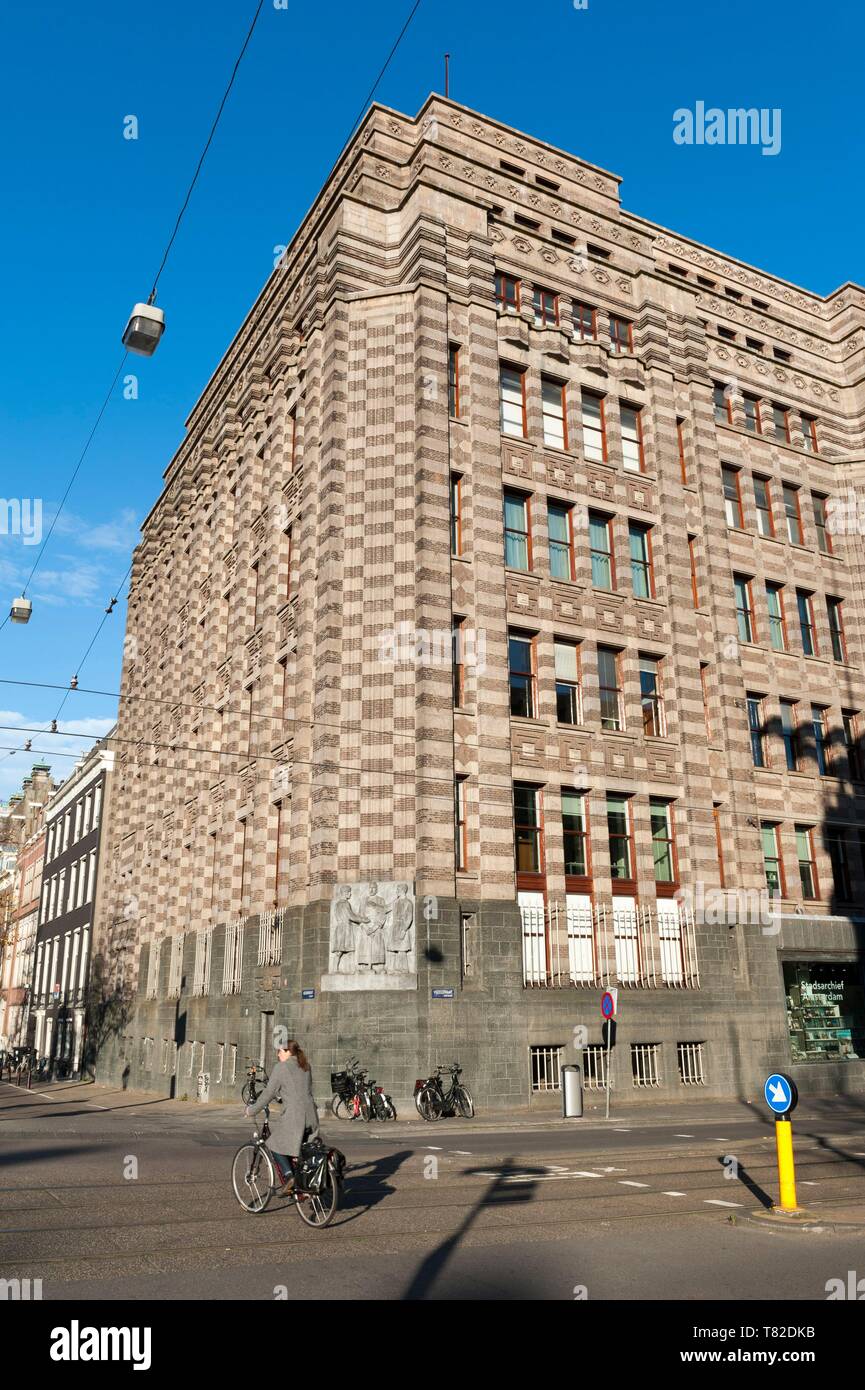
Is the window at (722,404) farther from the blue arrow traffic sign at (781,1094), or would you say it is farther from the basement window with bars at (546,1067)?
the blue arrow traffic sign at (781,1094)

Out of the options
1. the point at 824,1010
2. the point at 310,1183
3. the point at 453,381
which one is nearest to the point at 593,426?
the point at 453,381

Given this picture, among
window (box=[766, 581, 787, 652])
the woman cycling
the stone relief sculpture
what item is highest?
window (box=[766, 581, 787, 652])

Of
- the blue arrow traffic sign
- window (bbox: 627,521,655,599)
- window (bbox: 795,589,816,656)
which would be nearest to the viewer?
the blue arrow traffic sign

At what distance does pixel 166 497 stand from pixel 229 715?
2160 centimetres

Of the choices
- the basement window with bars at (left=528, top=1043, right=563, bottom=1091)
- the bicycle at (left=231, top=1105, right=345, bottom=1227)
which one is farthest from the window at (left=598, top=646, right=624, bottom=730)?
the bicycle at (left=231, top=1105, right=345, bottom=1227)

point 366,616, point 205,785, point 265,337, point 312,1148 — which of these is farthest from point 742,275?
point 312,1148

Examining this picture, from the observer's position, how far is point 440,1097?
78.2ft

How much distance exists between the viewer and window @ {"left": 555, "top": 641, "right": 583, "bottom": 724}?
31.1 m

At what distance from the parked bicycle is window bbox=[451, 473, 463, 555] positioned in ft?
47.2

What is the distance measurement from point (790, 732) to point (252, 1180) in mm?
28992

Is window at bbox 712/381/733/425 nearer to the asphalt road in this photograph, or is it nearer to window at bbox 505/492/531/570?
window at bbox 505/492/531/570

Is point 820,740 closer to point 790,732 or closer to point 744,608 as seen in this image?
point 790,732

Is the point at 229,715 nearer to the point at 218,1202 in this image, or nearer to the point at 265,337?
the point at 265,337

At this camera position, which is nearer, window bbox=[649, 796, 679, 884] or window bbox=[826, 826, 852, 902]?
window bbox=[649, 796, 679, 884]
